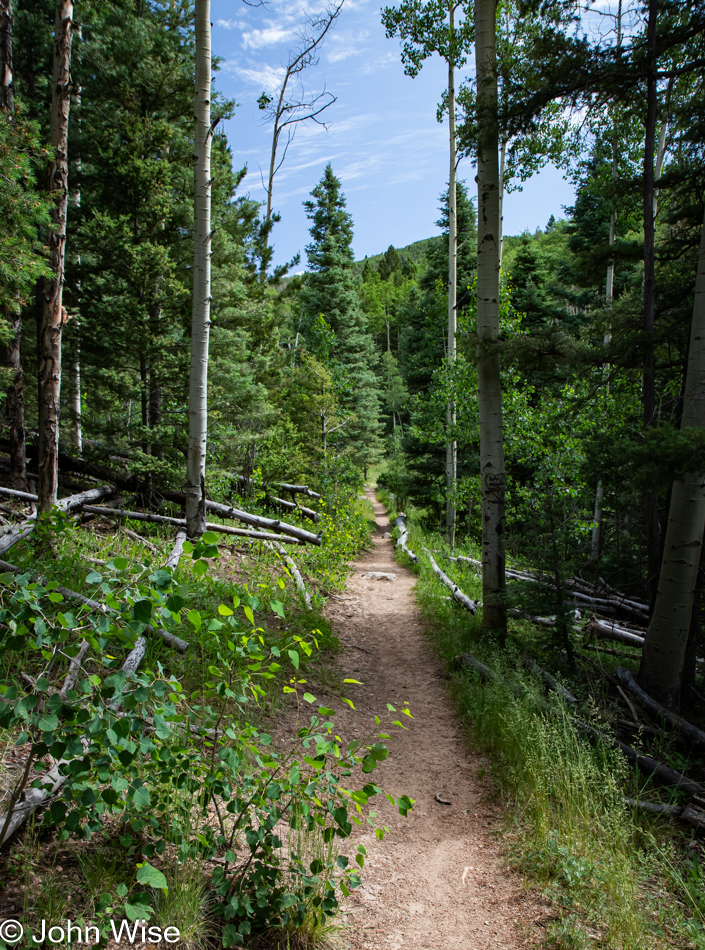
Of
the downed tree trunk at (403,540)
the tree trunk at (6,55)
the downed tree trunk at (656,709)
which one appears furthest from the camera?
the downed tree trunk at (403,540)

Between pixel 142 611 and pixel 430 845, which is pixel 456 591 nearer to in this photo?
pixel 430 845

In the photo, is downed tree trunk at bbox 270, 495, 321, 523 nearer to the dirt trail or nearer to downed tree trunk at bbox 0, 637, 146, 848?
the dirt trail

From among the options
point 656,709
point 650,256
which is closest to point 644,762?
point 656,709

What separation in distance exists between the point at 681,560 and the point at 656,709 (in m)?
1.42

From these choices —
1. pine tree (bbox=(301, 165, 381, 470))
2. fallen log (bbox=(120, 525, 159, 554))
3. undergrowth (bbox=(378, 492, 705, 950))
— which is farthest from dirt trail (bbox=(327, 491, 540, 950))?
pine tree (bbox=(301, 165, 381, 470))

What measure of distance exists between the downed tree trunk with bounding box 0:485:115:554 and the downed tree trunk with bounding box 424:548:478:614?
20.4 feet

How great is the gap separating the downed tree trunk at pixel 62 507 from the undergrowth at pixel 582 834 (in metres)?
5.03

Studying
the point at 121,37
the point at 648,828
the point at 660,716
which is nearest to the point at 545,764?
the point at 648,828

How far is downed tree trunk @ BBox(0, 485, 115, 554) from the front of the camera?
5294 millimetres

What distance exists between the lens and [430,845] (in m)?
3.56

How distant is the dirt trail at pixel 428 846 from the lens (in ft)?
9.11

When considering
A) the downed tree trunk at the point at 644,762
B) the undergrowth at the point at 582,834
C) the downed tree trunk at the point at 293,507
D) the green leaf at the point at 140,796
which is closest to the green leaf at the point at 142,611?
the green leaf at the point at 140,796

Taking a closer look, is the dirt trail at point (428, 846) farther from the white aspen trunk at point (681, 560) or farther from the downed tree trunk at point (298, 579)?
the white aspen trunk at point (681, 560)

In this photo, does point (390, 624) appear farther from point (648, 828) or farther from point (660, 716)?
point (648, 828)
